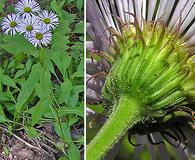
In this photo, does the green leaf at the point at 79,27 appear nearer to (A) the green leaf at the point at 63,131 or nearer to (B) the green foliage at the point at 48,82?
(B) the green foliage at the point at 48,82

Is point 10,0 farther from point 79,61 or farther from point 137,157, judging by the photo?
point 137,157

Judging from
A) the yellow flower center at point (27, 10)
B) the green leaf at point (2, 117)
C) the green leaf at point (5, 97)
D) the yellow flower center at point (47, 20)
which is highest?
the yellow flower center at point (27, 10)

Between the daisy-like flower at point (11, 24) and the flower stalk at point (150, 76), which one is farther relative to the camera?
the daisy-like flower at point (11, 24)

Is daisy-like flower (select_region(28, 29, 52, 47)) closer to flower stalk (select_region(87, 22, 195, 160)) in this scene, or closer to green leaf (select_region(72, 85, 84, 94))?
green leaf (select_region(72, 85, 84, 94))

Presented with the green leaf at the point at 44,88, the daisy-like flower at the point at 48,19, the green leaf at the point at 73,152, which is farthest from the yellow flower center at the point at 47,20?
the green leaf at the point at 73,152

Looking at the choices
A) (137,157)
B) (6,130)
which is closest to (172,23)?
(137,157)

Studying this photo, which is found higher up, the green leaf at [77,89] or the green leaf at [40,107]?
the green leaf at [77,89]
